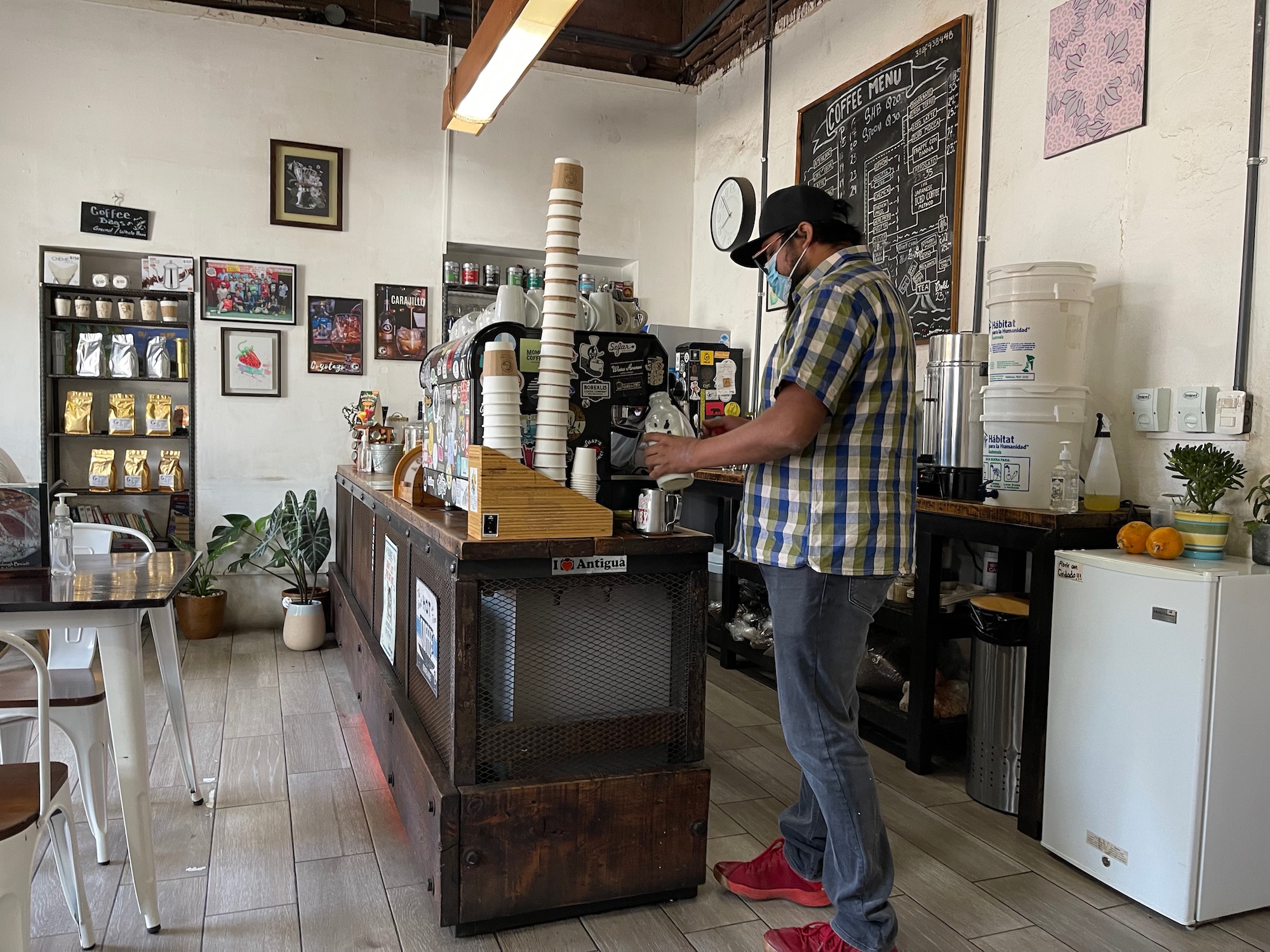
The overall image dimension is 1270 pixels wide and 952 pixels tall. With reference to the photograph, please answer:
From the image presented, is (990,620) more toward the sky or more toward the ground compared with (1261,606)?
more toward the ground

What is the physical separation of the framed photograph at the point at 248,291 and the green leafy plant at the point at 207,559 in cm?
126

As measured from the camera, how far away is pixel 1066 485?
2.86 meters

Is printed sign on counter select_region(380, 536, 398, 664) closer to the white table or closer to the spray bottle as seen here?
the white table

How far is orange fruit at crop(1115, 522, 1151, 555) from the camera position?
8.42 ft

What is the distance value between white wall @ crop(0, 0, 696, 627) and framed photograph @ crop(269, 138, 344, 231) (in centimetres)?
6

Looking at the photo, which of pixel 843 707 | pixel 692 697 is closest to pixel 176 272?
pixel 692 697

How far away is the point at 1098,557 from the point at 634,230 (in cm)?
422

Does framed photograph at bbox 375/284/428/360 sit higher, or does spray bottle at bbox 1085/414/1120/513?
framed photograph at bbox 375/284/428/360

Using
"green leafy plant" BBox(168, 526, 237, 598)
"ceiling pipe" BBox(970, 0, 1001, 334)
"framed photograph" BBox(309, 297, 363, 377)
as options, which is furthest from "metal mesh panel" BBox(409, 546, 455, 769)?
"framed photograph" BBox(309, 297, 363, 377)

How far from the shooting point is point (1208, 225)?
9.16 feet

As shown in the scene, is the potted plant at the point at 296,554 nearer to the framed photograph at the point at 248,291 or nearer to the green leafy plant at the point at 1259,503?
the framed photograph at the point at 248,291

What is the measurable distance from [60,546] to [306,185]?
11.7 ft

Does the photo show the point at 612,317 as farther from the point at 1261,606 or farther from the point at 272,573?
the point at 272,573

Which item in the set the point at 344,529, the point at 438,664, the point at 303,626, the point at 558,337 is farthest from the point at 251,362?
the point at 558,337
